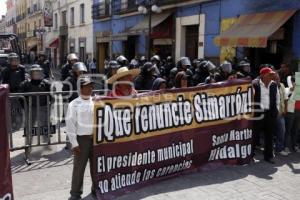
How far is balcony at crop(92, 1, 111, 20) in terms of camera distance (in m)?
26.0

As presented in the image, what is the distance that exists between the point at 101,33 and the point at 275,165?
22.2 meters

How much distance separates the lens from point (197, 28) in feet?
54.7

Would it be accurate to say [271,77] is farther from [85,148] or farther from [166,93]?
[85,148]

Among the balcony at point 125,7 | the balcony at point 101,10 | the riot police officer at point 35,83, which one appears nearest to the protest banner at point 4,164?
the riot police officer at point 35,83

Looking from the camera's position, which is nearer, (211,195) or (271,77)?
(211,195)

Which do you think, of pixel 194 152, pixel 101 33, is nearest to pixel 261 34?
pixel 194 152

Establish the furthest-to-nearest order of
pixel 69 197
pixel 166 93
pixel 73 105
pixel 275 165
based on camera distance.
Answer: pixel 275 165, pixel 166 93, pixel 69 197, pixel 73 105

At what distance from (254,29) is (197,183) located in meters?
7.17

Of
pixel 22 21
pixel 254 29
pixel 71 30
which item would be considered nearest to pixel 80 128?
pixel 254 29

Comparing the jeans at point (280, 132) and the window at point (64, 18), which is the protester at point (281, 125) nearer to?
the jeans at point (280, 132)

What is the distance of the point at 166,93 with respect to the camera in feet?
19.4

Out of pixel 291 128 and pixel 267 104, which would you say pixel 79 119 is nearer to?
pixel 267 104

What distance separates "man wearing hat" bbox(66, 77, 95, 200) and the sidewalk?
0.38m

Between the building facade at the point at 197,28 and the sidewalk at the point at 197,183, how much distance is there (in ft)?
19.2
